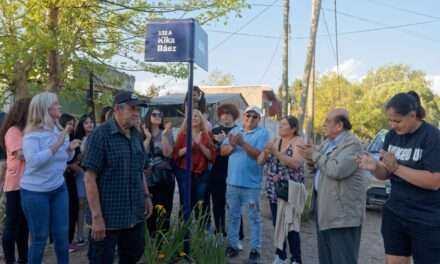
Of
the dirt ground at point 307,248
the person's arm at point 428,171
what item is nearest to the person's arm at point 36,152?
the dirt ground at point 307,248

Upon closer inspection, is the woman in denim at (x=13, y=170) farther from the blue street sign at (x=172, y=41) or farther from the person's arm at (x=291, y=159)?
the person's arm at (x=291, y=159)

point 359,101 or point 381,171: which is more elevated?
point 359,101

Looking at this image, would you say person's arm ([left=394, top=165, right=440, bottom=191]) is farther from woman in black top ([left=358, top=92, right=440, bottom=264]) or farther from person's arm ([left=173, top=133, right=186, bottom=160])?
person's arm ([left=173, top=133, right=186, bottom=160])

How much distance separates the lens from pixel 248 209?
538 centimetres

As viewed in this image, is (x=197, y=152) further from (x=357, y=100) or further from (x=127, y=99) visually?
(x=357, y=100)

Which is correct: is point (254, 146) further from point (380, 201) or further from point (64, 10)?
point (380, 201)

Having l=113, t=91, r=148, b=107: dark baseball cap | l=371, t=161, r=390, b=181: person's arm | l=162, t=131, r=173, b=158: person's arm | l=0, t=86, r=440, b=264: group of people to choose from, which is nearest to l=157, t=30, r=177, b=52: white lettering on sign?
l=0, t=86, r=440, b=264: group of people

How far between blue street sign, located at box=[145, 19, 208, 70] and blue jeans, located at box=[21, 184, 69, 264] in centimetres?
159

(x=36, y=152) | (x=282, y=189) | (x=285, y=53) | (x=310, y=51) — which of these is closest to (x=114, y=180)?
(x=36, y=152)

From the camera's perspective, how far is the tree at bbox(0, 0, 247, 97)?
5836 millimetres

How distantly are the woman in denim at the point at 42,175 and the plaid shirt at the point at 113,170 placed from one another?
2.21ft

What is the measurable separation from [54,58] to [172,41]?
301cm

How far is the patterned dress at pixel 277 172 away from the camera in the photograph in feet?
16.8

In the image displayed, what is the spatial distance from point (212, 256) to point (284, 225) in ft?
4.11
